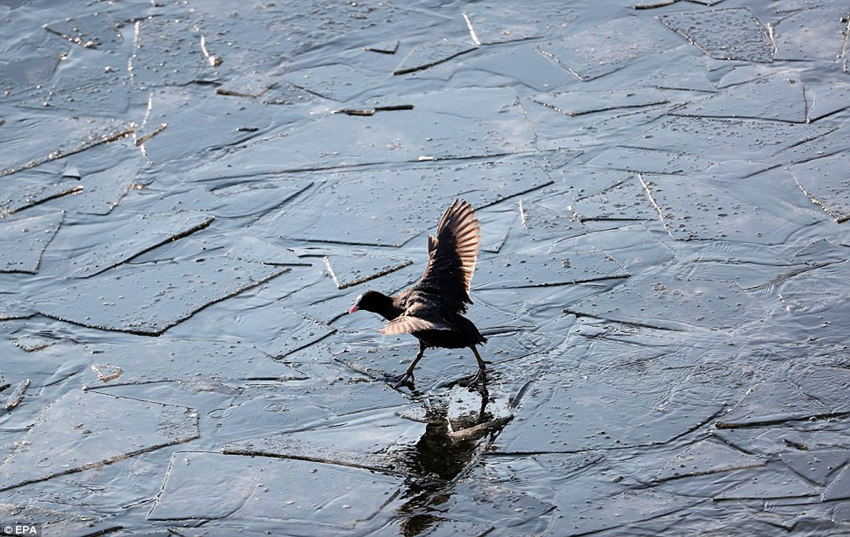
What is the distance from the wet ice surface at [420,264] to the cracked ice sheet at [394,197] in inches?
0.7

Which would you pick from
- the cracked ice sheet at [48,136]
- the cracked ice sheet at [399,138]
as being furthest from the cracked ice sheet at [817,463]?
the cracked ice sheet at [48,136]

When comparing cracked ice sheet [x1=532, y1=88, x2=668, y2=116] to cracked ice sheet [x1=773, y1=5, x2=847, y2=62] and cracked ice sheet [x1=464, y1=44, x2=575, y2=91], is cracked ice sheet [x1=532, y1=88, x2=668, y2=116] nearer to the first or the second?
cracked ice sheet [x1=464, y1=44, x2=575, y2=91]

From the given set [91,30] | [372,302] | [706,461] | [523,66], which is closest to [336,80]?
[523,66]

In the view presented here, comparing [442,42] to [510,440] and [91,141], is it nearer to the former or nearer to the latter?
[91,141]

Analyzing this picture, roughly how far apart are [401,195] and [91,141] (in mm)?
2213

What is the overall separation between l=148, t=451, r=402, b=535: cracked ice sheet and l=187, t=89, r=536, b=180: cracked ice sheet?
2843 mm

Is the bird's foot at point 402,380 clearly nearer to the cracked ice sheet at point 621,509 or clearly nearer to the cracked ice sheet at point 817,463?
the cracked ice sheet at point 621,509

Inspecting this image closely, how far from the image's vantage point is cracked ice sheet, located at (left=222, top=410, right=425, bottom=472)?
4828 millimetres

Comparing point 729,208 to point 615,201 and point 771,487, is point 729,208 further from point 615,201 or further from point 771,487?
point 771,487

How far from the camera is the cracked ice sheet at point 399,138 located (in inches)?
287

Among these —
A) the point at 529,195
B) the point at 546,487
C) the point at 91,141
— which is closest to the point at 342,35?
the point at 91,141

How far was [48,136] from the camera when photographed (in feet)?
25.3

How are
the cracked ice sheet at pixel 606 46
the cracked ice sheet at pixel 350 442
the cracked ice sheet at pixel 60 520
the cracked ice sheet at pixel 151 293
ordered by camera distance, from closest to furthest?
the cracked ice sheet at pixel 60 520 → the cracked ice sheet at pixel 350 442 → the cracked ice sheet at pixel 151 293 → the cracked ice sheet at pixel 606 46

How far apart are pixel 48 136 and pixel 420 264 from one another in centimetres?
303
